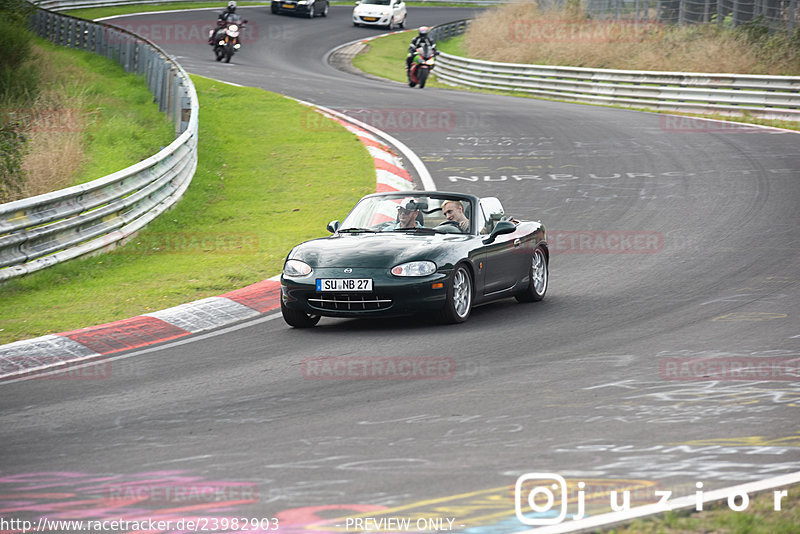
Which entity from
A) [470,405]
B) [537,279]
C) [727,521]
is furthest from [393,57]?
[727,521]

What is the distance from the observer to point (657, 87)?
29.0 meters

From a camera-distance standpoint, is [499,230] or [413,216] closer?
[499,230]

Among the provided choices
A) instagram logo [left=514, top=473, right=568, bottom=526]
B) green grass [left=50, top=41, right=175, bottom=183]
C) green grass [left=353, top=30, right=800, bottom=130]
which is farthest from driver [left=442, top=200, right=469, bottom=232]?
green grass [left=353, top=30, right=800, bottom=130]

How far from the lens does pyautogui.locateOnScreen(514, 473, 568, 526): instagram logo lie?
4945 millimetres

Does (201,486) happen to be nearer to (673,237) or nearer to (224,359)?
(224,359)

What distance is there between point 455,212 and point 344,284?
5.60 ft

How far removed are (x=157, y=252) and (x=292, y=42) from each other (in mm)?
34555

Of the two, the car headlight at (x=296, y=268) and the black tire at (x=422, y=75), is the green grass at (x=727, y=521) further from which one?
the black tire at (x=422, y=75)

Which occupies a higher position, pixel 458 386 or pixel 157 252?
pixel 458 386

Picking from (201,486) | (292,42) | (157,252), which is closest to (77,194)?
(157,252)

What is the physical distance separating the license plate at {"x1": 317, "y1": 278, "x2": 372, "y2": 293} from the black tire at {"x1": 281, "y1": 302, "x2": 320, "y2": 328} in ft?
1.21

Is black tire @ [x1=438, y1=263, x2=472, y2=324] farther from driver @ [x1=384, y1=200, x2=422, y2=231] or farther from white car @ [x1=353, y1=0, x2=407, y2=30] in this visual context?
white car @ [x1=353, y1=0, x2=407, y2=30]

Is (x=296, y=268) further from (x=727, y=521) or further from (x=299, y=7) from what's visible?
(x=299, y=7)

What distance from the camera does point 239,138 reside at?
22.2 m
